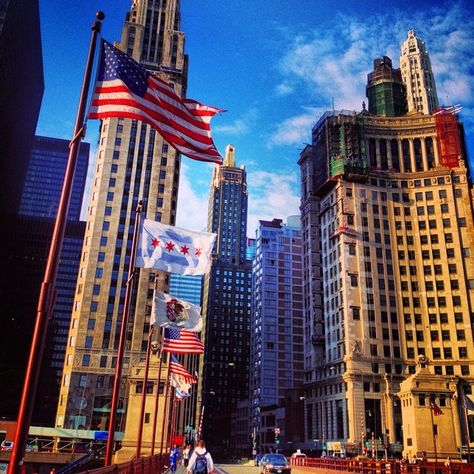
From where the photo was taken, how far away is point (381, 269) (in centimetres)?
10450

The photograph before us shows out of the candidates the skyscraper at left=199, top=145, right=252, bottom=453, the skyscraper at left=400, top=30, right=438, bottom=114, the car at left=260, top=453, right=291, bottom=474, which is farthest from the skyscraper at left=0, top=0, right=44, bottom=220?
the skyscraper at left=400, top=30, right=438, bottom=114

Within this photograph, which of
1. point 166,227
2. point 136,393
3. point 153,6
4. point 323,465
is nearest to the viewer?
point 166,227

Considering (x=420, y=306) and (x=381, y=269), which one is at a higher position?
(x=381, y=269)

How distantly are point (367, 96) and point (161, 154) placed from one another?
66.3 m

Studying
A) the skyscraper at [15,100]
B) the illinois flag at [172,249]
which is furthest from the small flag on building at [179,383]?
the skyscraper at [15,100]

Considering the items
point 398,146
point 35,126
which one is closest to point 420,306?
point 398,146

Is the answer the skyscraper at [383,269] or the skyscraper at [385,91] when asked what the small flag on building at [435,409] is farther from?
the skyscraper at [385,91]

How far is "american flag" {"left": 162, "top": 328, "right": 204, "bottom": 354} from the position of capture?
111 feet

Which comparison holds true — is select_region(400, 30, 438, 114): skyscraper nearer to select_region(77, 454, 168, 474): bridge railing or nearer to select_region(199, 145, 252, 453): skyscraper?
select_region(199, 145, 252, 453): skyscraper

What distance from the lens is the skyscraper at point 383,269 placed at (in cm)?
9412

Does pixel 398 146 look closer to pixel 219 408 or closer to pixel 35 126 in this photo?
pixel 219 408

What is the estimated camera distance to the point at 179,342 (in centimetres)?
3434

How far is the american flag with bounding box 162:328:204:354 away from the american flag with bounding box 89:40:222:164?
19.1 metres

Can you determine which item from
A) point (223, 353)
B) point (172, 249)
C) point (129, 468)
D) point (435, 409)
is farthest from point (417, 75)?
point (129, 468)
